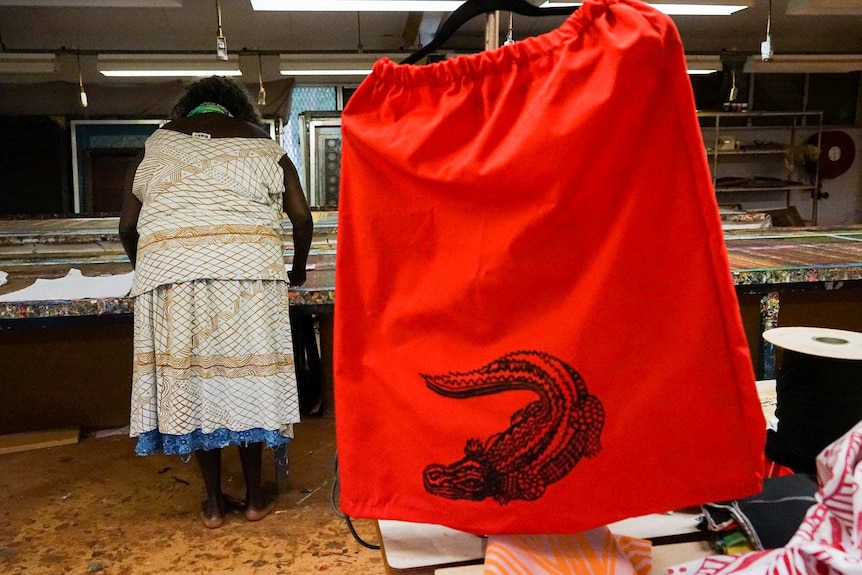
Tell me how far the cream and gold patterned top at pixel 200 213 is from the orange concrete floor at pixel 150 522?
916 mm

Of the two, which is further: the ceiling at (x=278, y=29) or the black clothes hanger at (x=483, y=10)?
the ceiling at (x=278, y=29)

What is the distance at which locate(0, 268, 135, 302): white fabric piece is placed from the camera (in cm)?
254

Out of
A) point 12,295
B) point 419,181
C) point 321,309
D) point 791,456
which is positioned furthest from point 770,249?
point 12,295

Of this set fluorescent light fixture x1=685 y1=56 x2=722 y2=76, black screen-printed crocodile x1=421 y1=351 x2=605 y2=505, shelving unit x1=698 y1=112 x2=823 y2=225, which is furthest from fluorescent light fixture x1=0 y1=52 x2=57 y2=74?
shelving unit x1=698 y1=112 x2=823 y2=225

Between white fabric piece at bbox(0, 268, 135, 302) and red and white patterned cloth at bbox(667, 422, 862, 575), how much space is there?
7.78 ft

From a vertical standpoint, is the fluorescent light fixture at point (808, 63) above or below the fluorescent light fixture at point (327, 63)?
above

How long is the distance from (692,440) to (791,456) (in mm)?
454

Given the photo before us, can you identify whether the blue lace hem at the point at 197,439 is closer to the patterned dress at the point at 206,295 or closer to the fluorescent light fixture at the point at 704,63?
the patterned dress at the point at 206,295

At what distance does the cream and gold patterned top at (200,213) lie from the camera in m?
2.26

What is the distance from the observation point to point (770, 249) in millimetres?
3447

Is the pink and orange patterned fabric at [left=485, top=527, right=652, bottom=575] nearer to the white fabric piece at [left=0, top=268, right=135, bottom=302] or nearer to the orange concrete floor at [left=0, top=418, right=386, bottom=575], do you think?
the orange concrete floor at [left=0, top=418, right=386, bottom=575]

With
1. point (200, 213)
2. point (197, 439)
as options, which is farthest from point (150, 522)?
point (200, 213)

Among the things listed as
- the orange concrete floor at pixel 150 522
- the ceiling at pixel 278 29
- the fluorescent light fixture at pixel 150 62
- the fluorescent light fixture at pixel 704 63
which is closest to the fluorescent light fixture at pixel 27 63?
the fluorescent light fixture at pixel 150 62

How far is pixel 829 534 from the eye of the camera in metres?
0.72
